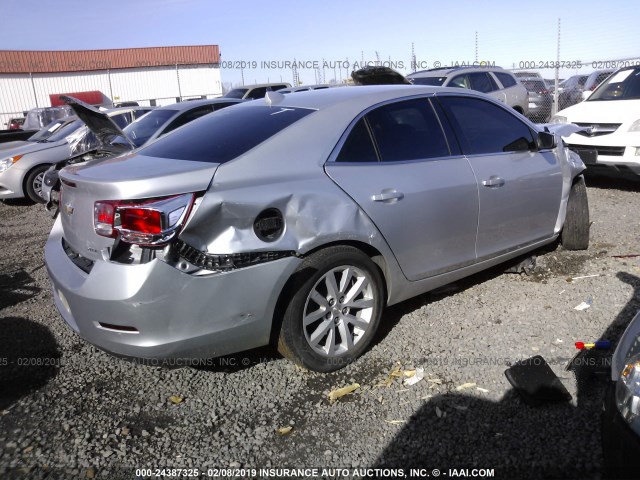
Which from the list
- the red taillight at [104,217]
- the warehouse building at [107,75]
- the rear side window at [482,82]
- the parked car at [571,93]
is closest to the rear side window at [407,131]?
the red taillight at [104,217]

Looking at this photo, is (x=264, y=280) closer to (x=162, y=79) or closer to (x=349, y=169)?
(x=349, y=169)

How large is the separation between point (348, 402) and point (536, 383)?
1021 millimetres

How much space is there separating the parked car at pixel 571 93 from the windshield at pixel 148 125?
11.9 m

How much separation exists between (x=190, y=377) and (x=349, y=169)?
1.60 m

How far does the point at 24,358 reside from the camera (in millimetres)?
3547

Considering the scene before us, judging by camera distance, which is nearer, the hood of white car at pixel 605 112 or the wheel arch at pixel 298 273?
the wheel arch at pixel 298 273

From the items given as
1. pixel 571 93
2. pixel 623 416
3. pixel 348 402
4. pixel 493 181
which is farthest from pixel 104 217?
pixel 571 93

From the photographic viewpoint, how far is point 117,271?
2605 millimetres

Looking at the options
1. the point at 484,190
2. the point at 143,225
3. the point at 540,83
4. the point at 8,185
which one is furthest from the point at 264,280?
the point at 540,83

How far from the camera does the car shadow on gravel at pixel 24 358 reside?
321cm

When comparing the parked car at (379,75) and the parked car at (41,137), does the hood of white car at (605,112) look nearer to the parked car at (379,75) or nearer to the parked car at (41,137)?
the parked car at (379,75)

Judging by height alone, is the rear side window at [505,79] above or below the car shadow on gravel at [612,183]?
above

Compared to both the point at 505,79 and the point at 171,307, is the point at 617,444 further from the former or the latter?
the point at 505,79

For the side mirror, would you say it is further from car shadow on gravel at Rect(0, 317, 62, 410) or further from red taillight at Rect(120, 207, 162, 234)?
car shadow on gravel at Rect(0, 317, 62, 410)
